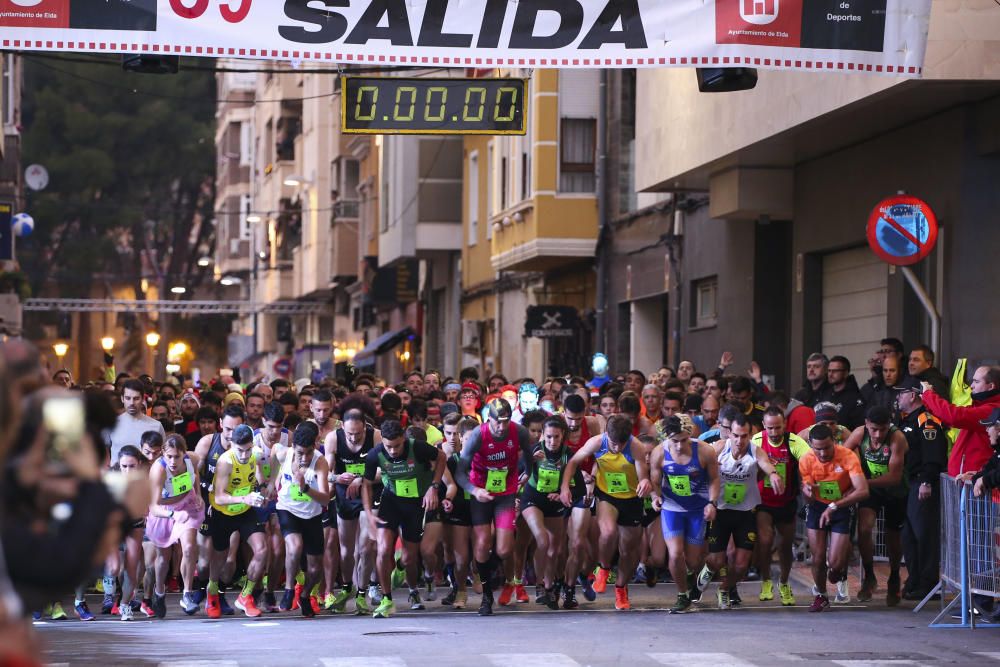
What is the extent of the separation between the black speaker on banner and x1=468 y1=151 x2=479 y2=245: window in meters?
25.6

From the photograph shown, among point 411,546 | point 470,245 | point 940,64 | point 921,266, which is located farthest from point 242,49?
point 470,245

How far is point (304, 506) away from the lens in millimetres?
15688

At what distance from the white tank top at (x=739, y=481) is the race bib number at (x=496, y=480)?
6.00ft

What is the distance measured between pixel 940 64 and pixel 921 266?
11.2 feet

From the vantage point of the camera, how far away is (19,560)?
16.9ft

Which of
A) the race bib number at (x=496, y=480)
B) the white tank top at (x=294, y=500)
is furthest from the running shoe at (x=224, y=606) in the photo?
the race bib number at (x=496, y=480)

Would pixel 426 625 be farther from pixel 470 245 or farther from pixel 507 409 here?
pixel 470 245

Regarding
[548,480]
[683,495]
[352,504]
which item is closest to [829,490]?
[683,495]

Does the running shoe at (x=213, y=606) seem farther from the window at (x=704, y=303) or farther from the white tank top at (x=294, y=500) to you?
the window at (x=704, y=303)

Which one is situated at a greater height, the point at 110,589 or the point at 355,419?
the point at 355,419

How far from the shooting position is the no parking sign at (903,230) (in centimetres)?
1664

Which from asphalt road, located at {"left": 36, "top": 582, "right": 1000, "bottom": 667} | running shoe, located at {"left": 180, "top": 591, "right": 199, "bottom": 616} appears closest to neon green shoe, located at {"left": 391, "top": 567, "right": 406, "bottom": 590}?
asphalt road, located at {"left": 36, "top": 582, "right": 1000, "bottom": 667}

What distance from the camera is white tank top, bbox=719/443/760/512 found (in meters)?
15.6

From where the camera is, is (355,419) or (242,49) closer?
(242,49)
